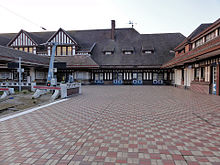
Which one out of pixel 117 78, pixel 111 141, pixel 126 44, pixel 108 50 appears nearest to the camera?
pixel 111 141

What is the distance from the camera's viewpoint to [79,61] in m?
23.7

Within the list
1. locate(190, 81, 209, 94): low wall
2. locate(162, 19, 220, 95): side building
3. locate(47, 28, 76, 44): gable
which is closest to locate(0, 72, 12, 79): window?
locate(47, 28, 76, 44): gable

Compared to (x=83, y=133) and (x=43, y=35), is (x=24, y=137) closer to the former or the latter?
(x=83, y=133)

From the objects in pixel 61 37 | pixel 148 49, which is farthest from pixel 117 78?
pixel 61 37

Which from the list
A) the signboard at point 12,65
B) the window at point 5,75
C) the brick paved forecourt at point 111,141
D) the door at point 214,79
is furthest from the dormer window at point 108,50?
the brick paved forecourt at point 111,141

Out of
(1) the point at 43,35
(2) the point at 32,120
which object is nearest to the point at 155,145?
(2) the point at 32,120

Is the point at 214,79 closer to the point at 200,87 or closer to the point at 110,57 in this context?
the point at 200,87

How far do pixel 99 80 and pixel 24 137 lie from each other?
21.8 metres

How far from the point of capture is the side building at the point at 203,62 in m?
10.5

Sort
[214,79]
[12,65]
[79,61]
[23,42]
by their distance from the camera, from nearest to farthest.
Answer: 1. [214,79]
2. [12,65]
3. [79,61]
4. [23,42]

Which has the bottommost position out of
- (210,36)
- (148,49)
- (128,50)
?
(210,36)

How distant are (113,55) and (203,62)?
1497 centimetres

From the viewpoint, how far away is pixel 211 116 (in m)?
5.48

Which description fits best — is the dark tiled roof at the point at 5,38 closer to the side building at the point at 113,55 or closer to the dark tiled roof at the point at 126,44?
the side building at the point at 113,55
